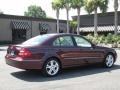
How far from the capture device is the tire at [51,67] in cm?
980

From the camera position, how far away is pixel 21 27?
4325 cm

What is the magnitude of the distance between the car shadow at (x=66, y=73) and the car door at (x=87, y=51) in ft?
1.44

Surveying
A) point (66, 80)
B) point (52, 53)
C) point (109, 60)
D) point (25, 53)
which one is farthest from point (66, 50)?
point (109, 60)

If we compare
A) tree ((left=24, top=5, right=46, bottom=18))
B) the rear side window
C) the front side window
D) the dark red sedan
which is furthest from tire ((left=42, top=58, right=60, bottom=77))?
tree ((left=24, top=5, right=46, bottom=18))

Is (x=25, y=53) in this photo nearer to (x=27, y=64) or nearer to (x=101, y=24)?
(x=27, y=64)

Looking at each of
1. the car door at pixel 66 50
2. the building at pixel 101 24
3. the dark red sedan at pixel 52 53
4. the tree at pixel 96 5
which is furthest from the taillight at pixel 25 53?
the building at pixel 101 24

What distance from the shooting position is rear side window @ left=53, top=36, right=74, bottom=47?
10176 mm

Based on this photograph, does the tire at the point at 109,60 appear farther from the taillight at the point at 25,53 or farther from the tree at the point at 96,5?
the tree at the point at 96,5

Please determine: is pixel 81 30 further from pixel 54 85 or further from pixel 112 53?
pixel 54 85

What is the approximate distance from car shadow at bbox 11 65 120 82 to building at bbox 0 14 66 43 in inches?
1216

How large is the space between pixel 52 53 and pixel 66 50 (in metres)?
0.66

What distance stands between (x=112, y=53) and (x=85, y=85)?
156 inches

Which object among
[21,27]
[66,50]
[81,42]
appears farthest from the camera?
[21,27]

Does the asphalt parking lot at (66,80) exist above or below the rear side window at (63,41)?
below
